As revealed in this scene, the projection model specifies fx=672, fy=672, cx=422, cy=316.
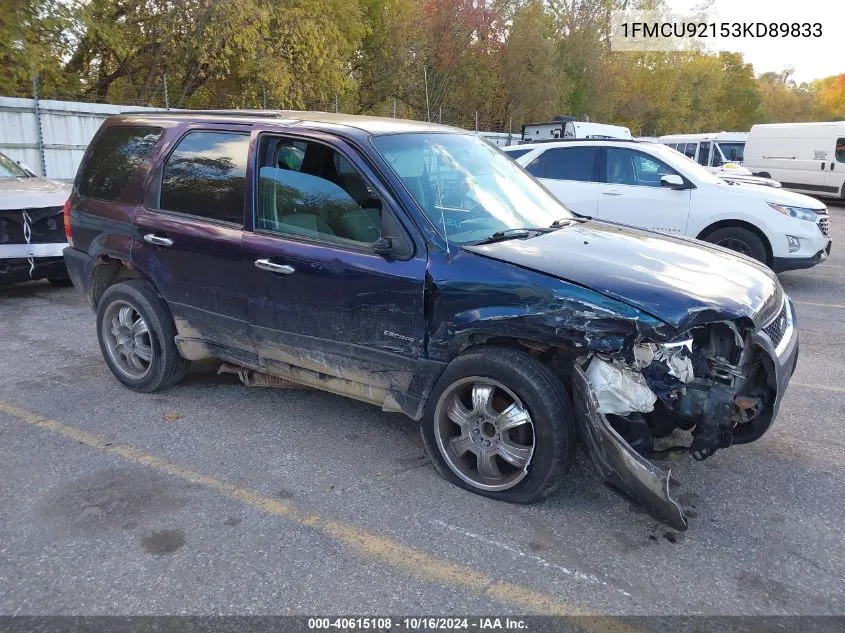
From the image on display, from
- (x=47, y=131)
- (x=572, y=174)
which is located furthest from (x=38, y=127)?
(x=572, y=174)

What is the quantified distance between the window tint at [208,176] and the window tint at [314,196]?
0.20 metres

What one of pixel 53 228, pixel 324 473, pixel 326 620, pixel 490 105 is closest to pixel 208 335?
pixel 324 473

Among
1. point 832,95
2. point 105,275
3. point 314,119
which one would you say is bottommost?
point 105,275

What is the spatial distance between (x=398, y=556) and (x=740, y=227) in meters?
7.17

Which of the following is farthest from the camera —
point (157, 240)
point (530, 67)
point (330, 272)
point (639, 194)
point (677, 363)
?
point (530, 67)

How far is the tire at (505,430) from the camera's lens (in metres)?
3.15

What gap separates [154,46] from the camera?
1800 cm

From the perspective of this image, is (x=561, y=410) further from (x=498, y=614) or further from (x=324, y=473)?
(x=324, y=473)

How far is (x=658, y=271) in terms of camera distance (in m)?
3.35

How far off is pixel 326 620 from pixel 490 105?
3462 cm

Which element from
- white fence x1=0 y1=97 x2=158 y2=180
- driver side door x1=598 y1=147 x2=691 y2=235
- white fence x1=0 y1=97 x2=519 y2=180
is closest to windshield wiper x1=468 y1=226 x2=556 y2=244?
driver side door x1=598 y1=147 x2=691 y2=235

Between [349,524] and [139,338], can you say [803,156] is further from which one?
[349,524]

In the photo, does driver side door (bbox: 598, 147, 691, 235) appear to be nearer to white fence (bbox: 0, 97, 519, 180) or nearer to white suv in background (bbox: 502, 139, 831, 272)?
white suv in background (bbox: 502, 139, 831, 272)

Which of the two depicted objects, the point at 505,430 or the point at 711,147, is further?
the point at 711,147
